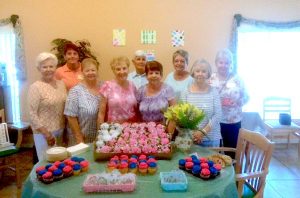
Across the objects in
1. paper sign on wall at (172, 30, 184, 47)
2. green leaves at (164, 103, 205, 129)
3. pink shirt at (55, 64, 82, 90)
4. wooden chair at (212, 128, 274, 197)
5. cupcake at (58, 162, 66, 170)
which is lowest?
wooden chair at (212, 128, 274, 197)

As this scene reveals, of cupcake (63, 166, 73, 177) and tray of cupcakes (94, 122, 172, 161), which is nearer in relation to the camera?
cupcake (63, 166, 73, 177)

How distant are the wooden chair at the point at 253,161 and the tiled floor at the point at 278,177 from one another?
0.95 m

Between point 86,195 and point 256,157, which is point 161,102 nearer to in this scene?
point 256,157

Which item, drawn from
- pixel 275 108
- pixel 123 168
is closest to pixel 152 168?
pixel 123 168

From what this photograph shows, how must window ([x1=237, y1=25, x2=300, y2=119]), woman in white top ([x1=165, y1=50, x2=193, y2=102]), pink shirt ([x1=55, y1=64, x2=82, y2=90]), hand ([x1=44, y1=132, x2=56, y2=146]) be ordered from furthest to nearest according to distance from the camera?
window ([x1=237, y1=25, x2=300, y2=119]) → pink shirt ([x1=55, y1=64, x2=82, y2=90]) → woman in white top ([x1=165, y1=50, x2=193, y2=102]) → hand ([x1=44, y1=132, x2=56, y2=146])

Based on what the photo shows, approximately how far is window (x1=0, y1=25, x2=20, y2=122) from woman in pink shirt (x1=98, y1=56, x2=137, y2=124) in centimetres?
249

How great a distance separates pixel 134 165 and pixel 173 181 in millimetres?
299

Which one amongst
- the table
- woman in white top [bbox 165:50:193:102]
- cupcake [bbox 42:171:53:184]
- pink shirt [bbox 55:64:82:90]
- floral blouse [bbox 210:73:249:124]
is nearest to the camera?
the table

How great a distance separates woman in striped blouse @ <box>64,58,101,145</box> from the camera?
2.62 meters

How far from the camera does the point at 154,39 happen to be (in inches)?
177

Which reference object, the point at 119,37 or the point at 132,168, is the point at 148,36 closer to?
the point at 119,37

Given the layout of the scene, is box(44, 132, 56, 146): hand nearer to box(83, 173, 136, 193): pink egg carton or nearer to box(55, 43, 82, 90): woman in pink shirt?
box(55, 43, 82, 90): woman in pink shirt

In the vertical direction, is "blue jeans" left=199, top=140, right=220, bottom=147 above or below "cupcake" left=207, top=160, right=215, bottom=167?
below

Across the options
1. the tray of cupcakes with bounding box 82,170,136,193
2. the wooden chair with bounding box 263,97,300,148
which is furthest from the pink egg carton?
the wooden chair with bounding box 263,97,300,148
